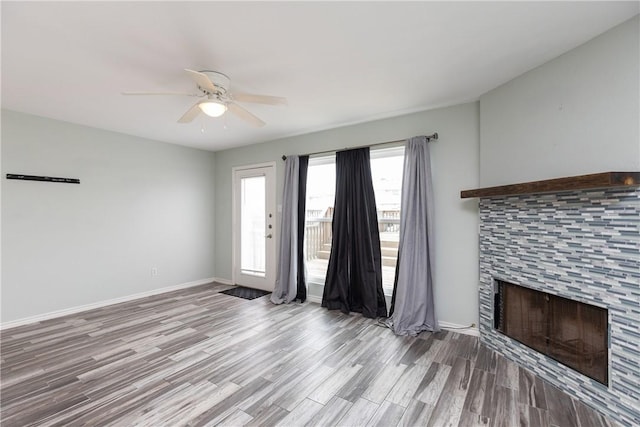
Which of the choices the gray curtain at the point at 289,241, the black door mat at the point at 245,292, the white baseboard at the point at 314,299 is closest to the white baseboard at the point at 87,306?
the black door mat at the point at 245,292

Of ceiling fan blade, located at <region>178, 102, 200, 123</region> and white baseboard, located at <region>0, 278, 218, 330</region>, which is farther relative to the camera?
white baseboard, located at <region>0, 278, 218, 330</region>

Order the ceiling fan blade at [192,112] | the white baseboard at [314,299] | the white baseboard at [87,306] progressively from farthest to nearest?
1. the white baseboard at [314,299]
2. the white baseboard at [87,306]
3. the ceiling fan blade at [192,112]

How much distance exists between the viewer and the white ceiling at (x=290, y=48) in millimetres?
1735

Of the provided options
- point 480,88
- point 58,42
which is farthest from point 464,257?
point 58,42

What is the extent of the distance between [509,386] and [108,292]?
4.90 metres

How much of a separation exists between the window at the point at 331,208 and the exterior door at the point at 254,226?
71cm

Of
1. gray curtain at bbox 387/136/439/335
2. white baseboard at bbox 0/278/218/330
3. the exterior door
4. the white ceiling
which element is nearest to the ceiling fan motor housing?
the white ceiling

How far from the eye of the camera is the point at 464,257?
311 cm

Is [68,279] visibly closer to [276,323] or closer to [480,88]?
[276,323]

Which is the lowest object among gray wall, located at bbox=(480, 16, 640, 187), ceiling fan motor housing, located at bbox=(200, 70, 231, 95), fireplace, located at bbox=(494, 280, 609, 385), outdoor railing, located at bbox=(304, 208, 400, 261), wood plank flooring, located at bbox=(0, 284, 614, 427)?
wood plank flooring, located at bbox=(0, 284, 614, 427)

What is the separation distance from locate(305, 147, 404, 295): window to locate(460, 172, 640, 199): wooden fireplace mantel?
1181 millimetres

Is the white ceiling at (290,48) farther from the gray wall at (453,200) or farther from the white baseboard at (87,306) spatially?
the white baseboard at (87,306)

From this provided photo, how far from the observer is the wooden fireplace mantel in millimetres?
1703

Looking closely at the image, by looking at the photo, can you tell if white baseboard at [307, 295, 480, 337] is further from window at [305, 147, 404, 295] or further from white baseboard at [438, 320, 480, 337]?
window at [305, 147, 404, 295]
